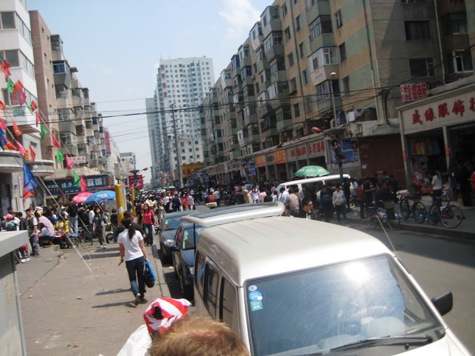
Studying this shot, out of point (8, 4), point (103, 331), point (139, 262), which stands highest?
point (8, 4)

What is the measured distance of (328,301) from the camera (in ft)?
9.91

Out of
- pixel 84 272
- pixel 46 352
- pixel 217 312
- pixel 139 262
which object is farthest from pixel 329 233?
pixel 84 272

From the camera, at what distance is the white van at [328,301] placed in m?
2.84

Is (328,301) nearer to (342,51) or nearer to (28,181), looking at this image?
(28,181)

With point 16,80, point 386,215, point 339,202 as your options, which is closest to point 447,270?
point 386,215

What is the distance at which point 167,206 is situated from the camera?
29.5 m

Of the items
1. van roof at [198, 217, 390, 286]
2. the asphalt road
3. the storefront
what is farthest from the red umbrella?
van roof at [198, 217, 390, 286]

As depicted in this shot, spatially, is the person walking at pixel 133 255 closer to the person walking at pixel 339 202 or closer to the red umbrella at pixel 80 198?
the person walking at pixel 339 202

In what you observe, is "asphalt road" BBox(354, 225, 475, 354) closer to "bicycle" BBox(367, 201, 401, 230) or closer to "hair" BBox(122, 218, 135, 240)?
"bicycle" BBox(367, 201, 401, 230)

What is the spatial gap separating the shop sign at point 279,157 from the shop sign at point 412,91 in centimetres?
1777

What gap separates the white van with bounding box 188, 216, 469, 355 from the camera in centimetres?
284

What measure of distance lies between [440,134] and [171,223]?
16093mm

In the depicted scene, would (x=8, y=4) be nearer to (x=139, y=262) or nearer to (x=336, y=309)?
(x=139, y=262)

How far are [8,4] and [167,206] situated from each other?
18.1m
